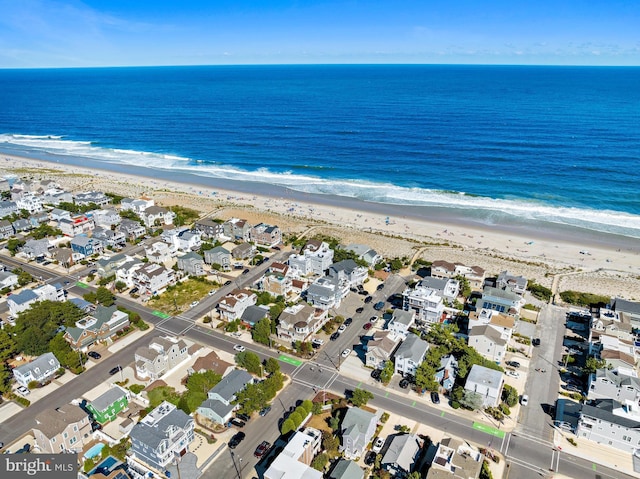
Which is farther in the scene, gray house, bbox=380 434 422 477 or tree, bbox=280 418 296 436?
tree, bbox=280 418 296 436

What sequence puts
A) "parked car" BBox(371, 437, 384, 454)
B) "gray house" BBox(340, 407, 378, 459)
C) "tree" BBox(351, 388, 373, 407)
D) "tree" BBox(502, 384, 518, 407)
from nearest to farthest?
"gray house" BBox(340, 407, 378, 459) < "parked car" BBox(371, 437, 384, 454) < "tree" BBox(351, 388, 373, 407) < "tree" BBox(502, 384, 518, 407)

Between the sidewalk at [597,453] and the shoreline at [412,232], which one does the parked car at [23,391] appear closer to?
the shoreline at [412,232]

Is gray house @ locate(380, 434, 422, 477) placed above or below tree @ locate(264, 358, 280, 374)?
below

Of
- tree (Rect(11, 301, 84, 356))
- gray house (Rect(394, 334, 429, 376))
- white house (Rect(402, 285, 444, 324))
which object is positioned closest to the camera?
gray house (Rect(394, 334, 429, 376))

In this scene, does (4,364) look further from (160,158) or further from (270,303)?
(160,158)

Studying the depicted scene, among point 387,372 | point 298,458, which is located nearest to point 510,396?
point 387,372

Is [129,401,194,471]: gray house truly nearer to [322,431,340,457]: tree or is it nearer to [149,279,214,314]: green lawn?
[322,431,340,457]: tree

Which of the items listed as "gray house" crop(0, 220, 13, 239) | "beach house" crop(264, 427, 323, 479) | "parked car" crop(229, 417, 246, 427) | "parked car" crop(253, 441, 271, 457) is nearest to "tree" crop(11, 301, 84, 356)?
"parked car" crop(229, 417, 246, 427)

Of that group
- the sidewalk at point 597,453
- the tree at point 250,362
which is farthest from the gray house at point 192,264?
the sidewalk at point 597,453
